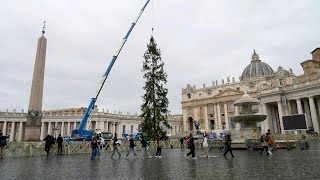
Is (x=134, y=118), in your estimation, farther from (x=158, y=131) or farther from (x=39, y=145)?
(x=39, y=145)

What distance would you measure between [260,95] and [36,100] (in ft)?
129

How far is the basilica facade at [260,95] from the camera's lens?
40.7 metres

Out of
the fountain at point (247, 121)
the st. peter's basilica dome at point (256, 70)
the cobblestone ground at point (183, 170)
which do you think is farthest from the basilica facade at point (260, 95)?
the cobblestone ground at point (183, 170)

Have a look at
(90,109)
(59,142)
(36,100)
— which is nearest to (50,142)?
(59,142)

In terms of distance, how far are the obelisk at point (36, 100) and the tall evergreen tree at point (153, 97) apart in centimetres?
1179

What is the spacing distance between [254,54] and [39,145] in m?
84.7

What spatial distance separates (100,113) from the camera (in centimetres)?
7319

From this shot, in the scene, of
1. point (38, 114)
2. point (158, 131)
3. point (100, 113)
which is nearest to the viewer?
point (38, 114)

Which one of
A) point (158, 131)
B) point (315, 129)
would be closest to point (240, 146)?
point (158, 131)

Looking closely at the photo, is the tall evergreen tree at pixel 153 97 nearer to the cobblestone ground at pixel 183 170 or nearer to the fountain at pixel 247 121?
the fountain at pixel 247 121

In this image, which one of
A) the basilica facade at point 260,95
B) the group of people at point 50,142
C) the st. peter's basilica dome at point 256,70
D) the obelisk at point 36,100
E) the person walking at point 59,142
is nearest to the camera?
the group of people at point 50,142

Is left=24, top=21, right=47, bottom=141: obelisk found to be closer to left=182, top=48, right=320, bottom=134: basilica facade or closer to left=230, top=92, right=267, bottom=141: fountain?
left=230, top=92, right=267, bottom=141: fountain

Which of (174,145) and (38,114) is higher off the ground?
(38,114)

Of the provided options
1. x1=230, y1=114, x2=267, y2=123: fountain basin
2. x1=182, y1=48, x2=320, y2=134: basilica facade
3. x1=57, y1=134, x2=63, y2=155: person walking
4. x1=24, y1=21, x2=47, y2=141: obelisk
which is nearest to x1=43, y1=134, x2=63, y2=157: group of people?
x1=57, y1=134, x2=63, y2=155: person walking
